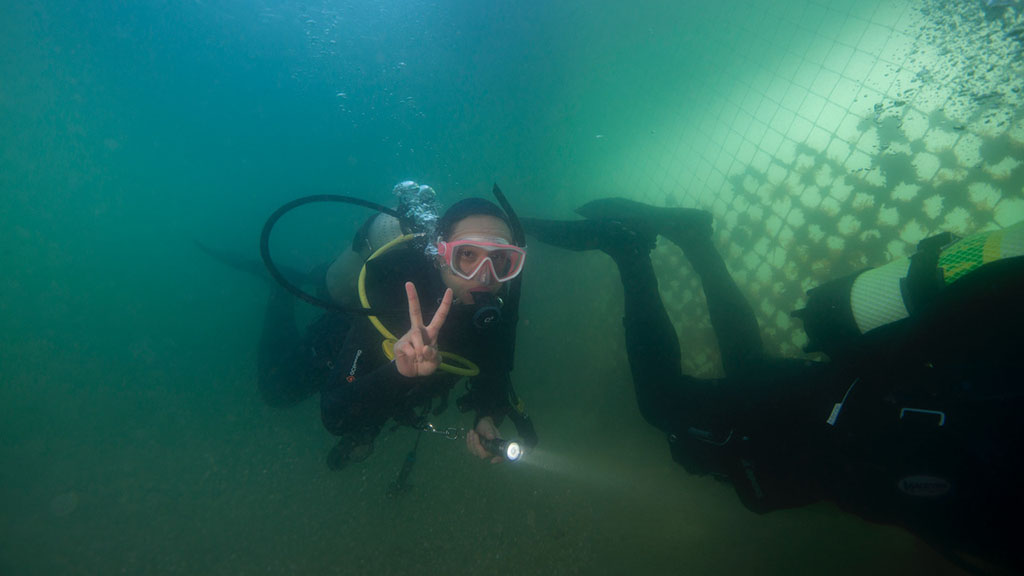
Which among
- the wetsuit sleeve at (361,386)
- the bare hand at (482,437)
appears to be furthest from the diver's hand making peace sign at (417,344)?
the bare hand at (482,437)

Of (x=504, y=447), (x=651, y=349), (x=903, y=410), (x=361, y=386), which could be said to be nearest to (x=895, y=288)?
(x=903, y=410)

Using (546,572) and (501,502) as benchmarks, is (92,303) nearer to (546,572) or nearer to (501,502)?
(501,502)

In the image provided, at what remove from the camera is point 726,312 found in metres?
4.54

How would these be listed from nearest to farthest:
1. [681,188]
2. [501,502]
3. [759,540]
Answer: [759,540], [501,502], [681,188]

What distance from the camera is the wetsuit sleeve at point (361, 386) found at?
2.50 m

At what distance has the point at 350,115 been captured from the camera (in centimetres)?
4434

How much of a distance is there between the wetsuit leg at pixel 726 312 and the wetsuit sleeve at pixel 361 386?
12.1 feet

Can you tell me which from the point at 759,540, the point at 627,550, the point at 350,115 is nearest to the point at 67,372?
the point at 627,550

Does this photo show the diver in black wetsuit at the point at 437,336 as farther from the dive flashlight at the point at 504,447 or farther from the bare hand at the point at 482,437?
the dive flashlight at the point at 504,447

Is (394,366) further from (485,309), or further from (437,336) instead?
(485,309)

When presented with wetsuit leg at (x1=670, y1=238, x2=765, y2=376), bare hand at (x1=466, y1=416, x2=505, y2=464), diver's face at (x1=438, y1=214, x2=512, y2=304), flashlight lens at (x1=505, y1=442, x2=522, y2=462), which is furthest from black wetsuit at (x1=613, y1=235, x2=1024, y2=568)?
diver's face at (x1=438, y1=214, x2=512, y2=304)

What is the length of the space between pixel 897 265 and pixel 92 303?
21.4 m

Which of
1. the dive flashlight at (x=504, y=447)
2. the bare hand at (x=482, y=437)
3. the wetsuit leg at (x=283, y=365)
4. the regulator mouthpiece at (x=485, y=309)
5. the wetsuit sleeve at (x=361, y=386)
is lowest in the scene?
the wetsuit leg at (x=283, y=365)

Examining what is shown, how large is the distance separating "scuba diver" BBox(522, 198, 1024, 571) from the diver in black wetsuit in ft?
6.26
